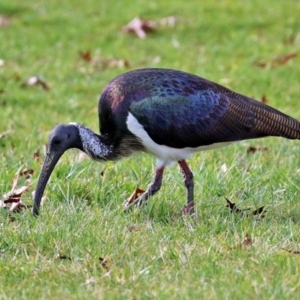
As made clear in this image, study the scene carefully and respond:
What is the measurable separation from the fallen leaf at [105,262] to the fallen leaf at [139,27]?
791cm

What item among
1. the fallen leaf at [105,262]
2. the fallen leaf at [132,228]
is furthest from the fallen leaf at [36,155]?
the fallen leaf at [105,262]

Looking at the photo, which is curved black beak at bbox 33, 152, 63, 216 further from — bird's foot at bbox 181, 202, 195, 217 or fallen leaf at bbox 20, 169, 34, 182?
bird's foot at bbox 181, 202, 195, 217

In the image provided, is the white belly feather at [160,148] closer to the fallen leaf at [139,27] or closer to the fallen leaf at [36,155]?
the fallen leaf at [36,155]

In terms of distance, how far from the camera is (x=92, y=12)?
13.8 meters

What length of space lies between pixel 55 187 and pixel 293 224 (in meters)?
1.76

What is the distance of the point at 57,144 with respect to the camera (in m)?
6.47

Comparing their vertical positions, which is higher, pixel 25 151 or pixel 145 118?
pixel 145 118

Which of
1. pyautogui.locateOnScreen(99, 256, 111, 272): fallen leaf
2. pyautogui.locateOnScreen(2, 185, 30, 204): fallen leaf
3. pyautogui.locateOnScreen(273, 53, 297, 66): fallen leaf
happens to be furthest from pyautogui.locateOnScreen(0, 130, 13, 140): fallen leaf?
pyautogui.locateOnScreen(273, 53, 297, 66): fallen leaf

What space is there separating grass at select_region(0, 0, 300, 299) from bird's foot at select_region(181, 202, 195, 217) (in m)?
0.07

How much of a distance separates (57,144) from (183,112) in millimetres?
910

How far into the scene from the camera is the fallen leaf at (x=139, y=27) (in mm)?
12953

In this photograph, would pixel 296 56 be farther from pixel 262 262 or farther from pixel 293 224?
pixel 262 262

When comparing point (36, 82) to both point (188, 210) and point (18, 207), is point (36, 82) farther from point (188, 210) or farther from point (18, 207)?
point (188, 210)

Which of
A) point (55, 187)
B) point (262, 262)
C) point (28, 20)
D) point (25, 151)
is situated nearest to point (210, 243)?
point (262, 262)
